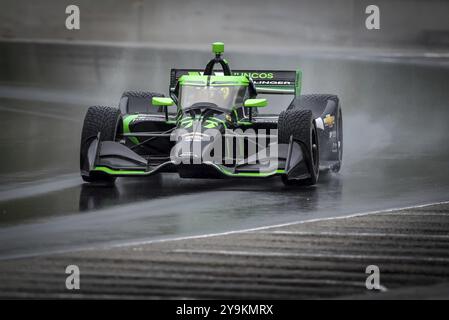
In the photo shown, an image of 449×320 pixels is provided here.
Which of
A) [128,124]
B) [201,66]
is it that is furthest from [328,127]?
[201,66]

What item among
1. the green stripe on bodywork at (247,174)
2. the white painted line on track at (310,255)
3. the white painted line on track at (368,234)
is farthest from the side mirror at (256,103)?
the white painted line on track at (310,255)

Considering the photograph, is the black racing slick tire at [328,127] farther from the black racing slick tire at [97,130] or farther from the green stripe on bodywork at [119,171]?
the green stripe on bodywork at [119,171]

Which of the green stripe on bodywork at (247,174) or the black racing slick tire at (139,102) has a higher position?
the black racing slick tire at (139,102)

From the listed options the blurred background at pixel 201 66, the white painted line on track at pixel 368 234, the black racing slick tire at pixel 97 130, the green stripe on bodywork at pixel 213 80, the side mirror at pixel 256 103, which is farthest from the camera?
the green stripe on bodywork at pixel 213 80

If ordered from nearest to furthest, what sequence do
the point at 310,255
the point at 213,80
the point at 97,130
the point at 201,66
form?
the point at 310,255, the point at 97,130, the point at 213,80, the point at 201,66

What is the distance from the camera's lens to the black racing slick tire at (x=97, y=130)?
14570 mm

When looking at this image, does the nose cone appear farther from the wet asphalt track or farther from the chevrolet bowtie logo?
the chevrolet bowtie logo

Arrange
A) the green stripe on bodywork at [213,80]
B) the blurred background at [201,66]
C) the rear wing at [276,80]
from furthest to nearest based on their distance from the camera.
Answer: the rear wing at [276,80]
the green stripe on bodywork at [213,80]
the blurred background at [201,66]

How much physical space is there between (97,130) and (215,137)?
4.99 ft

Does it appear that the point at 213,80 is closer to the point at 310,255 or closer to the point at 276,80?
the point at 276,80

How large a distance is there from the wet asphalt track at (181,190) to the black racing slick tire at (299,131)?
0.60 feet

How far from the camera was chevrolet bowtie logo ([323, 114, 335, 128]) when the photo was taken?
16141mm

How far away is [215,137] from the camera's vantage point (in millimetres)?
14461
